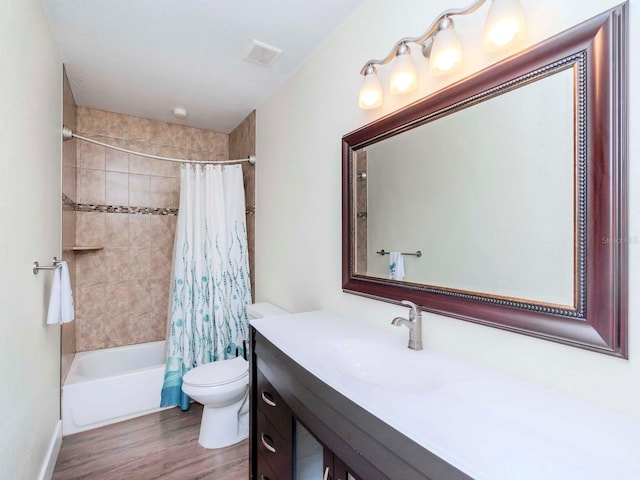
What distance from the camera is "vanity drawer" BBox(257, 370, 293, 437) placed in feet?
3.82

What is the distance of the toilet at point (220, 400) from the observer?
1950mm

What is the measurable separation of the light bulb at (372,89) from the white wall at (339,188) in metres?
0.06

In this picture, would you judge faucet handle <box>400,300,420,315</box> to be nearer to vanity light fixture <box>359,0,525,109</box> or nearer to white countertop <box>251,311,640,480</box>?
white countertop <box>251,311,640,480</box>

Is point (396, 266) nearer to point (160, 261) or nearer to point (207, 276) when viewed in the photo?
point (207, 276)

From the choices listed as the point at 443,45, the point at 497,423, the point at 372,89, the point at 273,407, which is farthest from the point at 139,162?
the point at 497,423

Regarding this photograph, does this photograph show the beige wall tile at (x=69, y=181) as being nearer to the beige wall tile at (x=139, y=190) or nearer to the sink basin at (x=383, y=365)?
the beige wall tile at (x=139, y=190)

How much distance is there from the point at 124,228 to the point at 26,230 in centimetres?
165

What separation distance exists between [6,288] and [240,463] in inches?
59.2

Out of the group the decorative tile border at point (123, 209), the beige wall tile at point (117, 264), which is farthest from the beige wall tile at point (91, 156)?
the beige wall tile at point (117, 264)

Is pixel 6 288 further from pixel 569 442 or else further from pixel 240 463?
pixel 569 442

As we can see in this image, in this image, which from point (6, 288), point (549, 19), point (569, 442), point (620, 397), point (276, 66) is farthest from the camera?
point (276, 66)

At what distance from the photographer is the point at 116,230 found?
9.38 feet

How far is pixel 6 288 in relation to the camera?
112 centimetres

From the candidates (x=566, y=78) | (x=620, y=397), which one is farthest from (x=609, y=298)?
(x=566, y=78)
